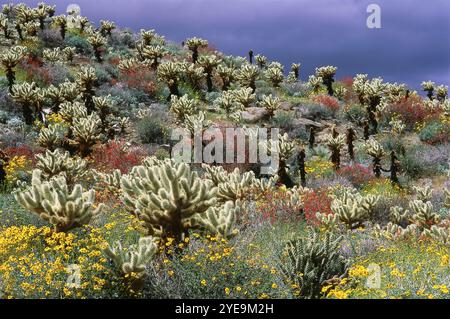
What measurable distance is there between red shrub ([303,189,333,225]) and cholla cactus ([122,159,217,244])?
5230 millimetres

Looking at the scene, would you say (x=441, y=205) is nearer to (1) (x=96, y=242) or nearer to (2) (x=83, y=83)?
(1) (x=96, y=242)

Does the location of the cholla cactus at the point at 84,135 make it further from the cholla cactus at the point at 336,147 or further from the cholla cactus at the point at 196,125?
the cholla cactus at the point at 336,147

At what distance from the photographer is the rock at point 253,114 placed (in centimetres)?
2555

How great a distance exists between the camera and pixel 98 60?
32.3 metres

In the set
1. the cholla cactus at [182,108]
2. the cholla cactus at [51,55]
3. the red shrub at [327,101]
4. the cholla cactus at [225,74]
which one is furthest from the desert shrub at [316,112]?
the cholla cactus at [51,55]

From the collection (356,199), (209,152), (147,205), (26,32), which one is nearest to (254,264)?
(147,205)

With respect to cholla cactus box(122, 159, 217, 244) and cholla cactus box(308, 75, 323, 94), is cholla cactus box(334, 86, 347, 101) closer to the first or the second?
cholla cactus box(308, 75, 323, 94)

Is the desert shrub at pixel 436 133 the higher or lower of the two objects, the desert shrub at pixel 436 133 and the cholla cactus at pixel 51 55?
the lower

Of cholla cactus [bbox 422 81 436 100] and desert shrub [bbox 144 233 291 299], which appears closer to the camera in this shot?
desert shrub [bbox 144 233 291 299]

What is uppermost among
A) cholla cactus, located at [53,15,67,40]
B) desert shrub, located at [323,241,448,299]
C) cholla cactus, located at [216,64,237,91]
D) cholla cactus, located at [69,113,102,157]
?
cholla cactus, located at [53,15,67,40]

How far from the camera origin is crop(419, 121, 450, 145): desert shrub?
957 inches

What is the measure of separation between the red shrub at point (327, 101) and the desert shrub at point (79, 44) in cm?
1692

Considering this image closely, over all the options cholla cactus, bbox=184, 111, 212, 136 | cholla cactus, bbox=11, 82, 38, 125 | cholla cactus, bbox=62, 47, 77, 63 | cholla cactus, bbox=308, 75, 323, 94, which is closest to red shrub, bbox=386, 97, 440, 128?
cholla cactus, bbox=308, 75, 323, 94
